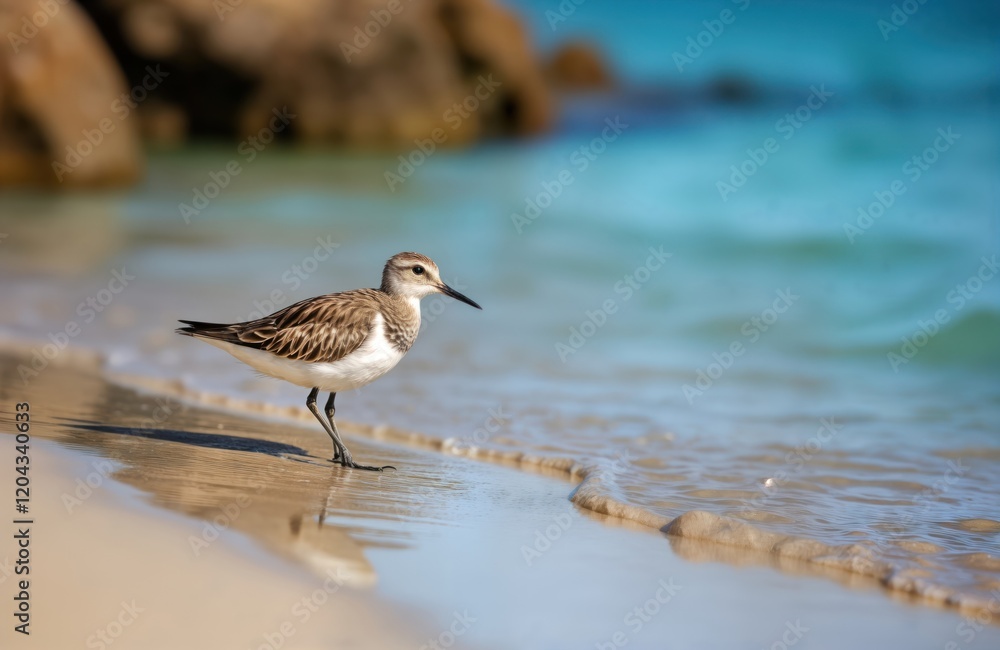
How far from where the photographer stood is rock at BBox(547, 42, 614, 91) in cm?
3794

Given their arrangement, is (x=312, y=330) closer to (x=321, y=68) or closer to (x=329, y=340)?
(x=329, y=340)

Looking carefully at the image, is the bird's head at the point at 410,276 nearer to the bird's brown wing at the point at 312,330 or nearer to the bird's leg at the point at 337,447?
the bird's brown wing at the point at 312,330

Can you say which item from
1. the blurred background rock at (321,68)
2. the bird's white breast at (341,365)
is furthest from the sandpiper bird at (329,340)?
the blurred background rock at (321,68)

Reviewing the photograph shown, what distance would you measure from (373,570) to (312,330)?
2.12m

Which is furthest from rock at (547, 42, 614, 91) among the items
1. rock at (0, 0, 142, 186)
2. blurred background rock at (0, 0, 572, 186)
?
rock at (0, 0, 142, 186)

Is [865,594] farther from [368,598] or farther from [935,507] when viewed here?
[368,598]

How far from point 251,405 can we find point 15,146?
12.2 m

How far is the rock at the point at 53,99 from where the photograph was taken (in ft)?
60.9

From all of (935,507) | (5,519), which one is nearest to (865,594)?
(935,507)

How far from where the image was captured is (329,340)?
23.3ft

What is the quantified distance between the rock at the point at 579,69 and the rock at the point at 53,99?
20188mm

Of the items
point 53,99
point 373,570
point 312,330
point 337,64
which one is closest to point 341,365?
point 312,330

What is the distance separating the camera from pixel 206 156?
24.8 metres

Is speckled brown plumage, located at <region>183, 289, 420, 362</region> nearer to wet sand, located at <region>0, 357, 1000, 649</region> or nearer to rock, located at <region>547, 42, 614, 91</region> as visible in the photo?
wet sand, located at <region>0, 357, 1000, 649</region>
